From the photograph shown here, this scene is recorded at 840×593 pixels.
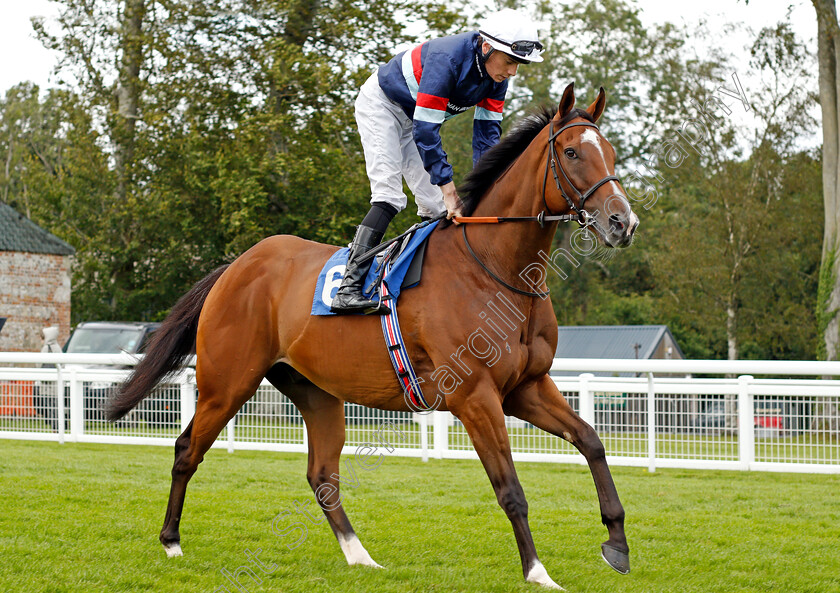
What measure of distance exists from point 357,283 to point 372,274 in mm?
87

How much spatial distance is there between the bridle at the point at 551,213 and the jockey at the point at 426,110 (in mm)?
187

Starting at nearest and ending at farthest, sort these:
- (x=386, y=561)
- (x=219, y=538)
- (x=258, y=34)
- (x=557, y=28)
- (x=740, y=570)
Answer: (x=740, y=570) < (x=386, y=561) < (x=219, y=538) < (x=258, y=34) < (x=557, y=28)

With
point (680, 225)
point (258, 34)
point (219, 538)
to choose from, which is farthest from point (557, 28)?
point (219, 538)

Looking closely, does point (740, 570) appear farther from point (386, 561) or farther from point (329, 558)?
point (329, 558)

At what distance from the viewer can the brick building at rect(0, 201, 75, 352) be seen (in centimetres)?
2292

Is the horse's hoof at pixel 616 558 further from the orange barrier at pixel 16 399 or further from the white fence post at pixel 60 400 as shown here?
the orange barrier at pixel 16 399

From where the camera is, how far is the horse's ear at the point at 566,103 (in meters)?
3.86

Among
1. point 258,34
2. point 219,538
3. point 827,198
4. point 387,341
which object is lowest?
point 219,538

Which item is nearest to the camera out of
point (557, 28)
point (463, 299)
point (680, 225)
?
point (463, 299)

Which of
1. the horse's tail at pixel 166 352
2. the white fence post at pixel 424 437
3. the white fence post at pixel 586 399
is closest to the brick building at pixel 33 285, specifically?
the white fence post at pixel 424 437

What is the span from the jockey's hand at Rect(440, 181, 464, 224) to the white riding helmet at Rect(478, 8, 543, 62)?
2.19ft

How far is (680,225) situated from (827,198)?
10131mm

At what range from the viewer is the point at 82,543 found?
4.79m

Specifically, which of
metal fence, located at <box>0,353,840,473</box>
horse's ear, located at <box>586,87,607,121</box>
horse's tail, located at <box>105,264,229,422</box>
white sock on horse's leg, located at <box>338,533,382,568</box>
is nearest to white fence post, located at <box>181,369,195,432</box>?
metal fence, located at <box>0,353,840,473</box>
